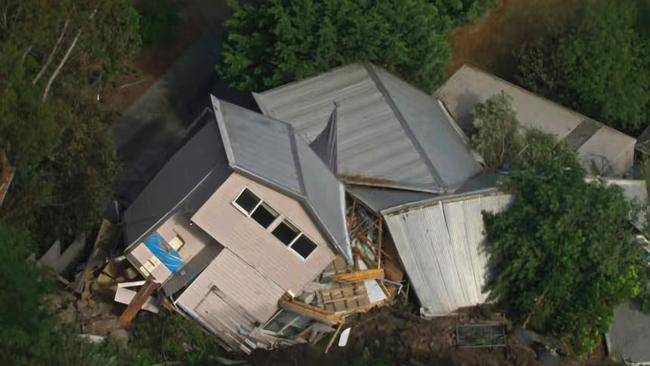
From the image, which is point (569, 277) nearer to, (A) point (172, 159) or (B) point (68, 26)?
(A) point (172, 159)

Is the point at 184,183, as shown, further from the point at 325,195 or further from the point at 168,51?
the point at 168,51

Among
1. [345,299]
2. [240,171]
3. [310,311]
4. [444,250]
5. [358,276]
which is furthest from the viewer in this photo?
[444,250]

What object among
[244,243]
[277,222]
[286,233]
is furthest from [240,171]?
[286,233]

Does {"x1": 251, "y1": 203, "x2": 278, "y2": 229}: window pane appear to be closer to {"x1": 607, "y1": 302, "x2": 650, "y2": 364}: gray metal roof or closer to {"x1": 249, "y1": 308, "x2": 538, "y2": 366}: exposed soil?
{"x1": 249, "y1": 308, "x2": 538, "y2": 366}: exposed soil

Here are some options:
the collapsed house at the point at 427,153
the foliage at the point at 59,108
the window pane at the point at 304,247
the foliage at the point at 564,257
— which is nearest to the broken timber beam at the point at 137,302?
the foliage at the point at 59,108

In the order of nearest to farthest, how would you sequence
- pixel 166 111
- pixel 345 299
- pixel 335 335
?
pixel 335 335
pixel 345 299
pixel 166 111

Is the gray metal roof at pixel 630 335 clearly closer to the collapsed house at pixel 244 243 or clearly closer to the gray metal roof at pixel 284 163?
the collapsed house at pixel 244 243
